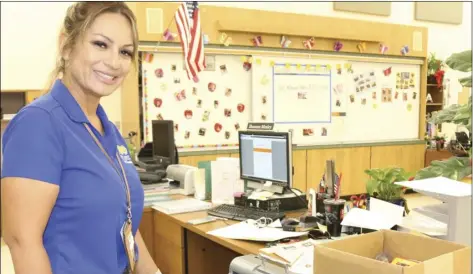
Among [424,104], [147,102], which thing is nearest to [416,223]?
[147,102]

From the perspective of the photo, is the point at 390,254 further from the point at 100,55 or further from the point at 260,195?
the point at 260,195

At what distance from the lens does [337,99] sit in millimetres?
6367

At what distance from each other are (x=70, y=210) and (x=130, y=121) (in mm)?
3996

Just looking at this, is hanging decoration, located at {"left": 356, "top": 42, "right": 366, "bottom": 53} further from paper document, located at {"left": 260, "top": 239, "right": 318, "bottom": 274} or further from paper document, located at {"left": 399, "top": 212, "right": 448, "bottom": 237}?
paper document, located at {"left": 260, "top": 239, "right": 318, "bottom": 274}

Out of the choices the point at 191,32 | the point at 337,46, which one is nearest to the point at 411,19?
the point at 337,46

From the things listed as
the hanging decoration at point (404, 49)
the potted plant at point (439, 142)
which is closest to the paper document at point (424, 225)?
the hanging decoration at point (404, 49)

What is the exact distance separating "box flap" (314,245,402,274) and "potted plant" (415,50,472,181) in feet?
3.08

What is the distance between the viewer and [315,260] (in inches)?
50.8

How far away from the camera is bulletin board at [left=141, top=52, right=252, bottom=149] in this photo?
16.7 feet

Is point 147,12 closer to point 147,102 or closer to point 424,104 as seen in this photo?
point 147,102

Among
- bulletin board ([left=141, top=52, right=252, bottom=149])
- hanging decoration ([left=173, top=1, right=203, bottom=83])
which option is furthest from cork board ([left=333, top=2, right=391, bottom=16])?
hanging decoration ([left=173, top=1, right=203, bottom=83])

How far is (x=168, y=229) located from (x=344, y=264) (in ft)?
5.32

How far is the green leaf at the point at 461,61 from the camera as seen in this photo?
1.89 metres

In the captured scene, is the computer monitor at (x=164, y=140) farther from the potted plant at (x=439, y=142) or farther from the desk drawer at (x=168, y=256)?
the potted plant at (x=439, y=142)
